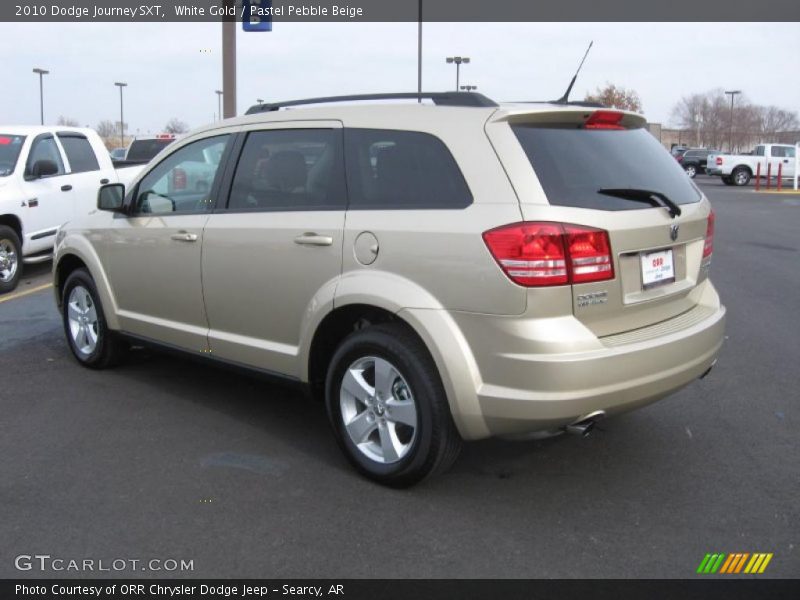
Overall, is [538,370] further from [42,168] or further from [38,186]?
[38,186]

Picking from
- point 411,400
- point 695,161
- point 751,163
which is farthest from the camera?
point 695,161

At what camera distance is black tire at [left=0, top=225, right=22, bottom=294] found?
9.17m

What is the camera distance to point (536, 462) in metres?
4.11

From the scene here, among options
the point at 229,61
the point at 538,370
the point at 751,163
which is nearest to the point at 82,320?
the point at 538,370

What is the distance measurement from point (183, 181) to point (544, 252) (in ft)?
9.07

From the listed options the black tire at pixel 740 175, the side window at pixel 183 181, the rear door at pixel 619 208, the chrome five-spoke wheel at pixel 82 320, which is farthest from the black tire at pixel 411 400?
the black tire at pixel 740 175

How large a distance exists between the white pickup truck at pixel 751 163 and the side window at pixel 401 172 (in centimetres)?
3413

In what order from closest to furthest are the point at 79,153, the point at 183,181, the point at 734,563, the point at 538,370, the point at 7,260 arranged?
the point at 734,563 → the point at 538,370 → the point at 183,181 → the point at 7,260 → the point at 79,153

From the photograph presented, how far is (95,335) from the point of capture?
5.76 m

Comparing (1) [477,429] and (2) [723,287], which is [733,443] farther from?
(2) [723,287]

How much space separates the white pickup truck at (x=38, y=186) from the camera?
930 cm
